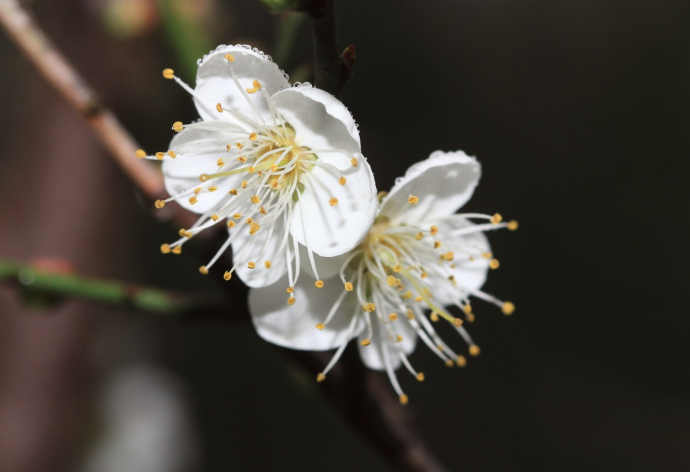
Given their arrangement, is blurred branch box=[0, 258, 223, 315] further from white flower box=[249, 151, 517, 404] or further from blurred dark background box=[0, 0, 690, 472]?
blurred dark background box=[0, 0, 690, 472]

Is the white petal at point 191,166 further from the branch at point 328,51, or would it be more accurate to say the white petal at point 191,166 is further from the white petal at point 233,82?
the branch at point 328,51

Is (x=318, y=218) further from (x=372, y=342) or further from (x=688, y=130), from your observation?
(x=688, y=130)

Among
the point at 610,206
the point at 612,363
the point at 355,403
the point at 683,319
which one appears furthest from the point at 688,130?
the point at 355,403

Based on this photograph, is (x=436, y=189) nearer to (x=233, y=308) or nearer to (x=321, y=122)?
(x=321, y=122)

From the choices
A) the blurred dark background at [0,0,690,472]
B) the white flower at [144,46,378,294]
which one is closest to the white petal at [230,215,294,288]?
the white flower at [144,46,378,294]

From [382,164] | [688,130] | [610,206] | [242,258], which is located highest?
[242,258]

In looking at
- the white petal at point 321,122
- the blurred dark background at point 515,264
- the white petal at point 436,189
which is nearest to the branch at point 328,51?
the white petal at point 321,122
